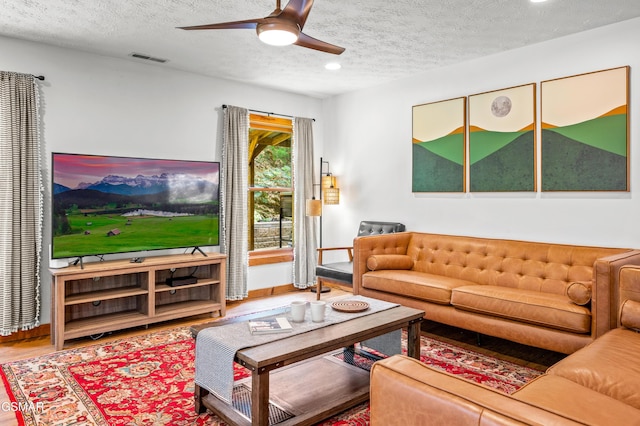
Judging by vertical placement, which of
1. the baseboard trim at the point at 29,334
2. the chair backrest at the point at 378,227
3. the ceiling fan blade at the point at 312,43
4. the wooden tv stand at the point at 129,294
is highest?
the ceiling fan blade at the point at 312,43

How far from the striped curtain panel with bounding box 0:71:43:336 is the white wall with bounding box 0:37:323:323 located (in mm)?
117

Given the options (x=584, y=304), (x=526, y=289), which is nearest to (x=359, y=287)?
(x=526, y=289)

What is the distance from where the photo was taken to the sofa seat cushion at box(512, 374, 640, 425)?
1429mm

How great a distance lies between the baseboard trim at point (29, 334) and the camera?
3662 millimetres

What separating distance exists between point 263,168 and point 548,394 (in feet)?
14.6

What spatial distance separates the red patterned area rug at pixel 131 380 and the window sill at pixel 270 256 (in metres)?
1.73

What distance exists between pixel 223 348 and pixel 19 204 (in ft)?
8.75

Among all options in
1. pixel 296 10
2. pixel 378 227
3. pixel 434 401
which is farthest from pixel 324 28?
pixel 434 401

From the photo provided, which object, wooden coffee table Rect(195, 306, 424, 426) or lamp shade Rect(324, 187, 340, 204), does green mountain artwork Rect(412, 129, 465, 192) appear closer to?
lamp shade Rect(324, 187, 340, 204)

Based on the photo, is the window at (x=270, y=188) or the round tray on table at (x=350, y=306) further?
the window at (x=270, y=188)

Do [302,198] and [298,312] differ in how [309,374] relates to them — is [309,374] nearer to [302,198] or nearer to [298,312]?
[298,312]

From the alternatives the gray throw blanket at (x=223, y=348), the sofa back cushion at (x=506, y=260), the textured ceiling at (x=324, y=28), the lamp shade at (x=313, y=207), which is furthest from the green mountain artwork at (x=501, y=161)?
the gray throw blanket at (x=223, y=348)

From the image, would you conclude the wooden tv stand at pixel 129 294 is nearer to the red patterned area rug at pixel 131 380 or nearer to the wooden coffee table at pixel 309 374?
the red patterned area rug at pixel 131 380

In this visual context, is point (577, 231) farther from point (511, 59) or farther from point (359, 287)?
point (359, 287)
